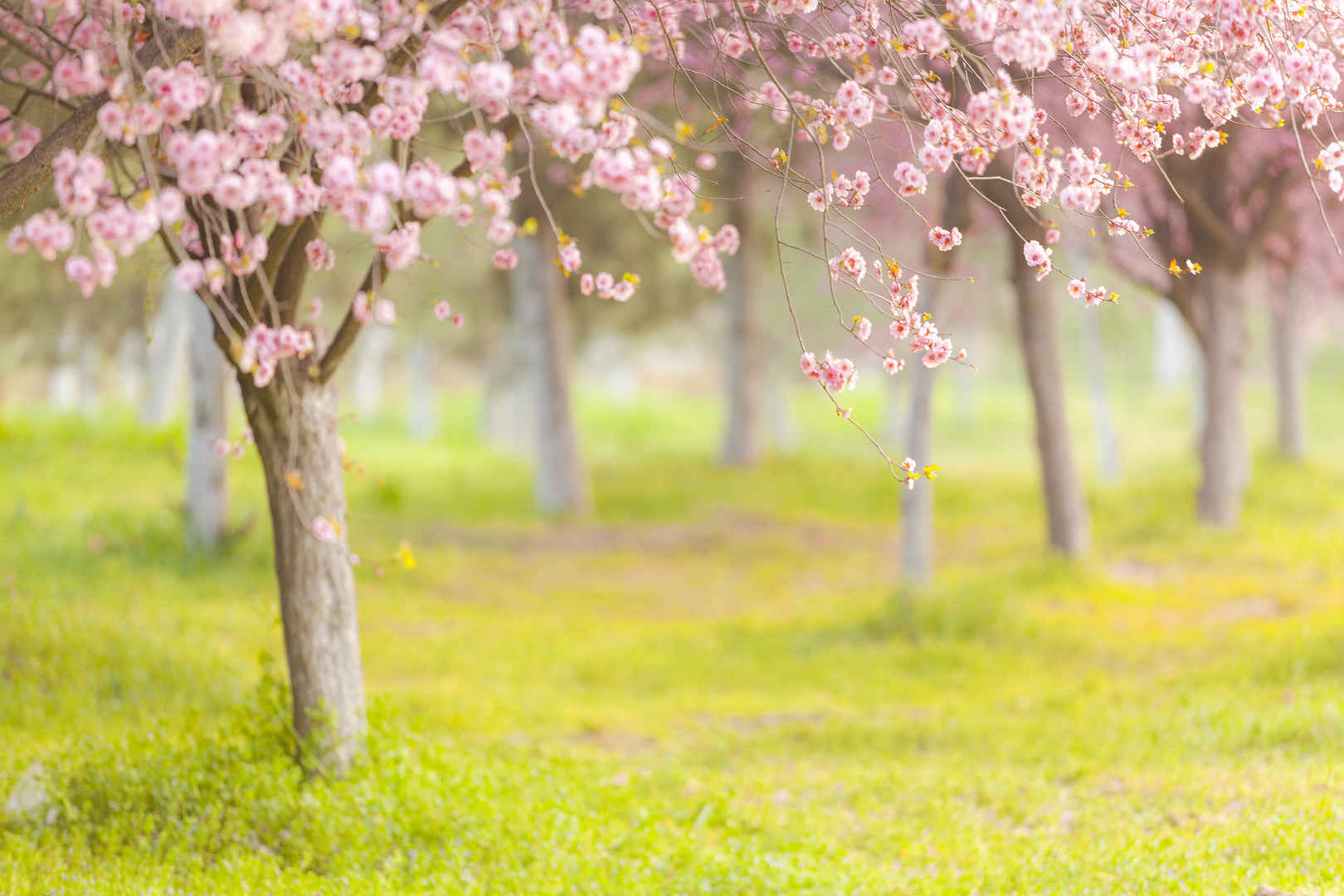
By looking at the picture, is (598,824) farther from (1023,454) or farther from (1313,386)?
(1313,386)

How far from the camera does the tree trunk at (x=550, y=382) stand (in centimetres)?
1811

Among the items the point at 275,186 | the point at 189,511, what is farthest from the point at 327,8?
the point at 189,511

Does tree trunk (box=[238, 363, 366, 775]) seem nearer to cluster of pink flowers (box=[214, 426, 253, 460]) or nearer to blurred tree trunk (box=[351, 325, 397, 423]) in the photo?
cluster of pink flowers (box=[214, 426, 253, 460])

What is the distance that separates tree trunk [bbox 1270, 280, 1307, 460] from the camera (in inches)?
770

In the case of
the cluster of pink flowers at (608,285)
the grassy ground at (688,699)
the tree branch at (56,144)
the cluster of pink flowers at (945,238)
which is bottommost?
the grassy ground at (688,699)

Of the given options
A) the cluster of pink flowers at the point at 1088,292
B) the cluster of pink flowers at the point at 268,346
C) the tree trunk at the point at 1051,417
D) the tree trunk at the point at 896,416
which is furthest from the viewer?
the tree trunk at the point at 896,416

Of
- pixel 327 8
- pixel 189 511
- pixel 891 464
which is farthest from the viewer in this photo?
pixel 189 511

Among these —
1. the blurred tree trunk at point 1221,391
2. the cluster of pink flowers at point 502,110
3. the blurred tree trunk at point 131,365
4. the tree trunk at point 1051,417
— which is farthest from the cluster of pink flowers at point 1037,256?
the blurred tree trunk at point 131,365

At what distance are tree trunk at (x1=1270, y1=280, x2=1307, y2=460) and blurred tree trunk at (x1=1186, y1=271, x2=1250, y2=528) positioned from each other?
5809 mm

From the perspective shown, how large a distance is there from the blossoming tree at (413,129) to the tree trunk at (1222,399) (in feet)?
31.1

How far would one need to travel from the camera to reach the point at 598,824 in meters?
5.95

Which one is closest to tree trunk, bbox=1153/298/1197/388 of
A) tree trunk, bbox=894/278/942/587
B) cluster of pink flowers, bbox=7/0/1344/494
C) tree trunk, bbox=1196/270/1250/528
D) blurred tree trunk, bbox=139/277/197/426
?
tree trunk, bbox=1196/270/1250/528

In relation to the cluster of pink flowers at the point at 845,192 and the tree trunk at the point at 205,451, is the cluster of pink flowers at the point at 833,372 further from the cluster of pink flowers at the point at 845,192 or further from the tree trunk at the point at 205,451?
the tree trunk at the point at 205,451

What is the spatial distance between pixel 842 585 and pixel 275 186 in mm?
11361
